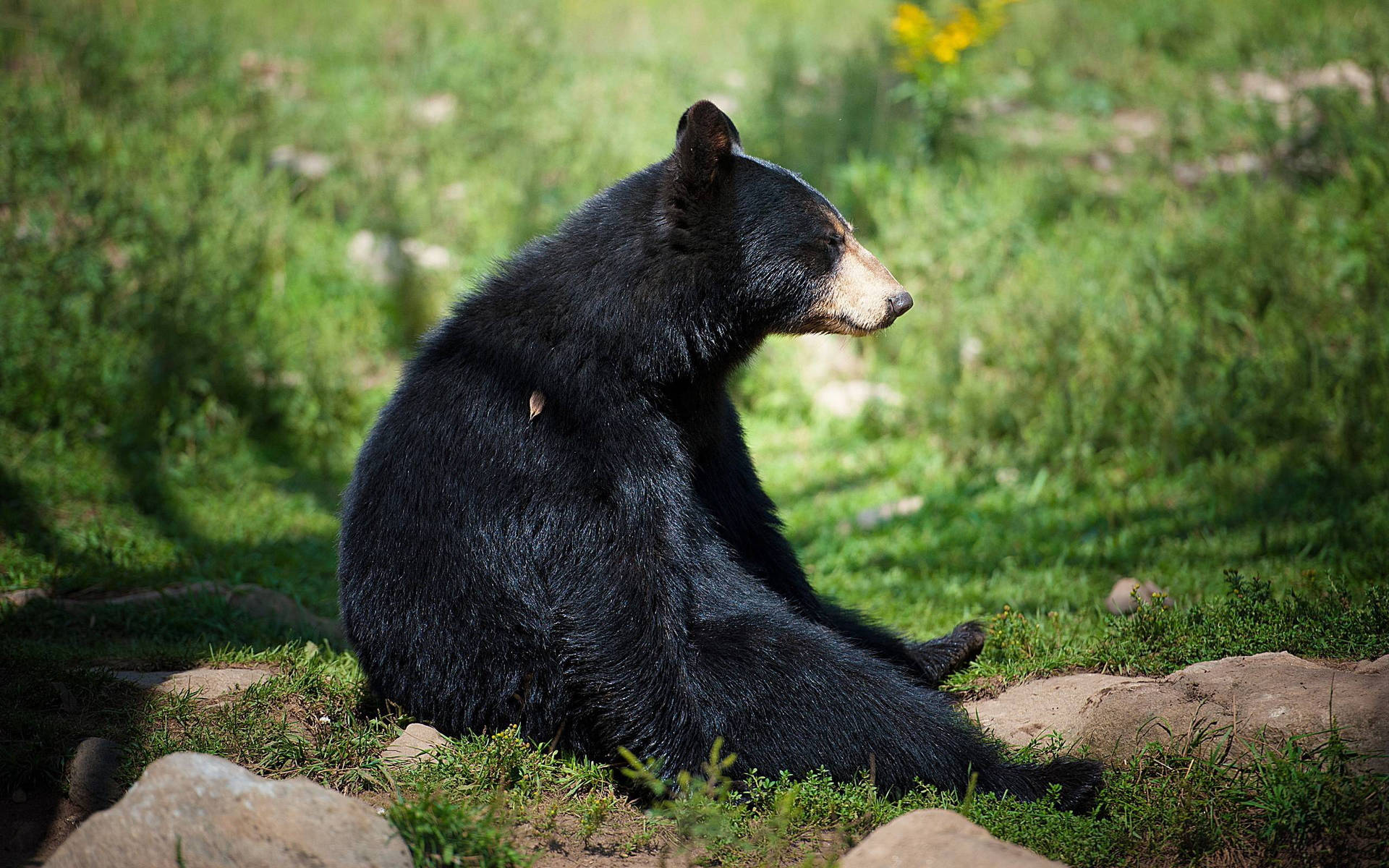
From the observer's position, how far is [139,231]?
7.89 m

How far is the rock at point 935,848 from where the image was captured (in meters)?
2.49

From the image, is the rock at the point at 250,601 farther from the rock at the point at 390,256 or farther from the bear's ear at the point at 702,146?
the rock at the point at 390,256

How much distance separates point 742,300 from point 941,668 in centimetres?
177

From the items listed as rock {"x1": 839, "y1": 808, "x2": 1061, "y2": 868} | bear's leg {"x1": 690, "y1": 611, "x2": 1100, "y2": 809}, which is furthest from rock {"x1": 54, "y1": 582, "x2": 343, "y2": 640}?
rock {"x1": 839, "y1": 808, "x2": 1061, "y2": 868}

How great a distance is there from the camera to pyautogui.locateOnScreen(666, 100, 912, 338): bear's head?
3633 mm

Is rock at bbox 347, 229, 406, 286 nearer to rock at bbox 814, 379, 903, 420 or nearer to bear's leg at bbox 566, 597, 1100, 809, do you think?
rock at bbox 814, 379, 903, 420

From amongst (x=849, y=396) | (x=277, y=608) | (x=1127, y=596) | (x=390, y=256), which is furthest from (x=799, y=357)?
(x=277, y=608)

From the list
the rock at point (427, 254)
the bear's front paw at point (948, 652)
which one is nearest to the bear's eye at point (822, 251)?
the bear's front paw at point (948, 652)

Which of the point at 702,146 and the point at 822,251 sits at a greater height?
the point at 702,146

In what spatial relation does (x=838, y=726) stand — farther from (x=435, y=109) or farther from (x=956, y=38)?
(x=435, y=109)

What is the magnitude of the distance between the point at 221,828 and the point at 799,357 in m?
6.64

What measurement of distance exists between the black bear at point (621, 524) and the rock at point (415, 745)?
Result: 83 mm

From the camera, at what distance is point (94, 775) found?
3.29 m

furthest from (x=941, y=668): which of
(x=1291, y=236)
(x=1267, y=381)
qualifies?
(x=1291, y=236)
